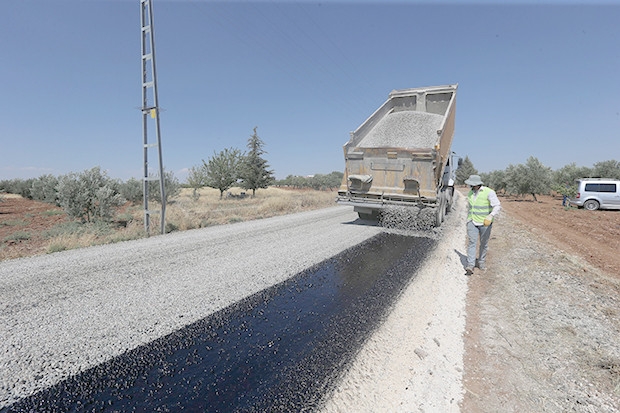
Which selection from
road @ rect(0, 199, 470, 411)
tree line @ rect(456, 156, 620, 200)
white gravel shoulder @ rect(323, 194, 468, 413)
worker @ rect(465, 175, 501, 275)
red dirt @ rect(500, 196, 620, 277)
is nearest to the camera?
white gravel shoulder @ rect(323, 194, 468, 413)

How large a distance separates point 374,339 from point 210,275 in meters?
2.98

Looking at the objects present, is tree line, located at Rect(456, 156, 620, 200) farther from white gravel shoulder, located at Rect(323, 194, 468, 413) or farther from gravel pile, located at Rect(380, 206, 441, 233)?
white gravel shoulder, located at Rect(323, 194, 468, 413)

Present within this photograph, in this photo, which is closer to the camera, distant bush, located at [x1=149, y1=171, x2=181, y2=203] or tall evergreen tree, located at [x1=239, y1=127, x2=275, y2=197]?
distant bush, located at [x1=149, y1=171, x2=181, y2=203]

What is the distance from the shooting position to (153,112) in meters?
8.30

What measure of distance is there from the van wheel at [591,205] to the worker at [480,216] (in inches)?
672

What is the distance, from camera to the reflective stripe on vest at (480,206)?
520 centimetres

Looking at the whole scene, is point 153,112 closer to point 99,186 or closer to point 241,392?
point 99,186

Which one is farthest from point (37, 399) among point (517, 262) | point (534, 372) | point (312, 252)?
point (517, 262)

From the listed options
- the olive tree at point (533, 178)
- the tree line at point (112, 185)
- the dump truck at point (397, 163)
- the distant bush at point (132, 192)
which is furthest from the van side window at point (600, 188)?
the distant bush at point (132, 192)

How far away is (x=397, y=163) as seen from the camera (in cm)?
870

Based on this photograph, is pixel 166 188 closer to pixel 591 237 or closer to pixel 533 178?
pixel 591 237

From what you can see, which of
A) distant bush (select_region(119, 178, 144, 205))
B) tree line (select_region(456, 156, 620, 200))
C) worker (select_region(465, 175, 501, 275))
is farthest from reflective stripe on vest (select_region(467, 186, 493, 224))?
distant bush (select_region(119, 178, 144, 205))

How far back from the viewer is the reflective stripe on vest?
17.0 feet

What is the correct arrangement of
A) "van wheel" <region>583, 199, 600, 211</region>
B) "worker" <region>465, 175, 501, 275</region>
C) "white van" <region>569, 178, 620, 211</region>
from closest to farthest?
"worker" <region>465, 175, 501, 275</region>
"white van" <region>569, 178, 620, 211</region>
"van wheel" <region>583, 199, 600, 211</region>
